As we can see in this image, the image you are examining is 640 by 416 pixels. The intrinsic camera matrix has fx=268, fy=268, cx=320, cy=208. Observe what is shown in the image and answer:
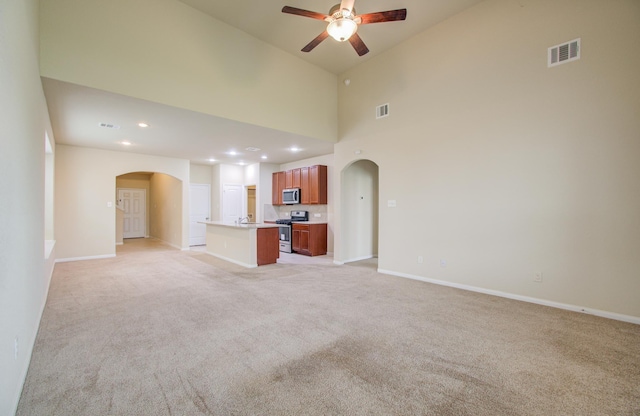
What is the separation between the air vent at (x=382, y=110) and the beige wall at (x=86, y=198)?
20.6ft

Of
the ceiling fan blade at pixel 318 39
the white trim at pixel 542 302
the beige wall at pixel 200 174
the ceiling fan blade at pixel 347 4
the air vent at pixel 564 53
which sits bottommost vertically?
the white trim at pixel 542 302

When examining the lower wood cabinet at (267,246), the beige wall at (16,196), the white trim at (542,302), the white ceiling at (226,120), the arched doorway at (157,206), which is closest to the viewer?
the beige wall at (16,196)

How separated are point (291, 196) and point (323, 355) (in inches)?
231

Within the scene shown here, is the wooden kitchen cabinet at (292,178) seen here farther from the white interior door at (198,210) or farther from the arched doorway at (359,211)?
the white interior door at (198,210)

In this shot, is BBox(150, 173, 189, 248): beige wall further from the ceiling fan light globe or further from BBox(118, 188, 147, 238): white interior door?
the ceiling fan light globe

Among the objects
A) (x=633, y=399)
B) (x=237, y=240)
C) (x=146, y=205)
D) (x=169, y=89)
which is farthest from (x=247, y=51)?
(x=146, y=205)

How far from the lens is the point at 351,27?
314cm

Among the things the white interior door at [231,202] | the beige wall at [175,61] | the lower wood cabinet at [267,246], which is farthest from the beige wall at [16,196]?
the white interior door at [231,202]

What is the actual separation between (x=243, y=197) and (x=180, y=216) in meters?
2.28

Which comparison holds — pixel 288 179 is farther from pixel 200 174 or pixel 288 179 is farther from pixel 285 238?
pixel 200 174

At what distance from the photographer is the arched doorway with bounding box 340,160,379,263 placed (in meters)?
6.21

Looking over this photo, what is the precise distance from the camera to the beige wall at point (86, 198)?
20.2ft

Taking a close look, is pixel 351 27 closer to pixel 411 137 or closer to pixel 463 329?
pixel 411 137

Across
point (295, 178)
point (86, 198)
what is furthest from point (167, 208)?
point (295, 178)
